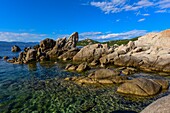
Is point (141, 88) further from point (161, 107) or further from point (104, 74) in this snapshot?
point (161, 107)

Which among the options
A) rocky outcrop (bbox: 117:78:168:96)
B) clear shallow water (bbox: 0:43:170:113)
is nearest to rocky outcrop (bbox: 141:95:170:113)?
clear shallow water (bbox: 0:43:170:113)

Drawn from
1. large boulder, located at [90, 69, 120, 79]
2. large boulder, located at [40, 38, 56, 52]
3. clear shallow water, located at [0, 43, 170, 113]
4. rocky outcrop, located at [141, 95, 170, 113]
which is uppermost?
large boulder, located at [40, 38, 56, 52]

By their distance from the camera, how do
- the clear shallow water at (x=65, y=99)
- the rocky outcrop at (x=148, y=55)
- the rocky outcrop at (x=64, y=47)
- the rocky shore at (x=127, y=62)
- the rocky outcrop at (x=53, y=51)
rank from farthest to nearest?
the rocky outcrop at (x=64, y=47) → the rocky outcrop at (x=53, y=51) → the rocky outcrop at (x=148, y=55) → the rocky shore at (x=127, y=62) → the clear shallow water at (x=65, y=99)

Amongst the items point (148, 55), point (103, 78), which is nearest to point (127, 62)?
point (148, 55)

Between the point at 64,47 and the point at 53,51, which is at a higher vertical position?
the point at 64,47

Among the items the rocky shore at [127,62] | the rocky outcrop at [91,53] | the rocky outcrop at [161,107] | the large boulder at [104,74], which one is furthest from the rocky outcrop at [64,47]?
the rocky outcrop at [161,107]

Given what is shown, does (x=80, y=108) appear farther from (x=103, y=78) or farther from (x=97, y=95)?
(x=103, y=78)

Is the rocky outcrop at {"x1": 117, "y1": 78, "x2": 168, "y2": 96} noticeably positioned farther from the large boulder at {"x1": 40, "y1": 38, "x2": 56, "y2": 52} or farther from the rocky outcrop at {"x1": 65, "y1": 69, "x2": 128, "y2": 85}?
the large boulder at {"x1": 40, "y1": 38, "x2": 56, "y2": 52}

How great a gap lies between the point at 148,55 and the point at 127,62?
17.5 ft

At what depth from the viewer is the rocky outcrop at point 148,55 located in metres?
41.0

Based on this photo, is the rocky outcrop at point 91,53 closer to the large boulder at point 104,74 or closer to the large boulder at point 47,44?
the large boulder at point 104,74

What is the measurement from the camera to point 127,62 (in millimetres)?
46156

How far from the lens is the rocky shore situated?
24.0 m

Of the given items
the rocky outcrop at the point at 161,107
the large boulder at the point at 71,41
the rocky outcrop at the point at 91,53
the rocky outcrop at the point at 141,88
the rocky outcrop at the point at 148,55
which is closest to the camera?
the rocky outcrop at the point at 161,107
